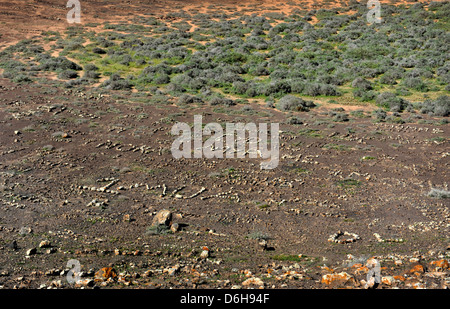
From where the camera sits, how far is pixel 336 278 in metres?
8.05

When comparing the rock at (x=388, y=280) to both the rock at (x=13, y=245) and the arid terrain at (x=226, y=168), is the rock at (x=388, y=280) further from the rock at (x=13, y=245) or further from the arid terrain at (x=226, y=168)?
the rock at (x=13, y=245)

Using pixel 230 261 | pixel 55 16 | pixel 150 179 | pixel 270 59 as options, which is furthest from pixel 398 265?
pixel 55 16

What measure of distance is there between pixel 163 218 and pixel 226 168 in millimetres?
4556

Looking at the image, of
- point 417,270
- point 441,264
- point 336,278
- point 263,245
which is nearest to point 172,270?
point 263,245

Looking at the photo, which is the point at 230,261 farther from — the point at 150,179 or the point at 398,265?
the point at 150,179

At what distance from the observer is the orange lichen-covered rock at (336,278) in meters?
7.96

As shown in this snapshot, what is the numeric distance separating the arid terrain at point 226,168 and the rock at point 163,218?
0.14 ft

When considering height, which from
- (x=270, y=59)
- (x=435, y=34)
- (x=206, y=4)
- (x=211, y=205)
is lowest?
(x=211, y=205)

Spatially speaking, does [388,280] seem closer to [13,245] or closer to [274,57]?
[13,245]

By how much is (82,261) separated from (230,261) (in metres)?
3.69

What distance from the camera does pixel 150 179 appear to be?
1424 cm

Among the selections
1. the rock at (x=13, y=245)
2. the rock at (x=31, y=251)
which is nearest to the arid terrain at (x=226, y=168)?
the rock at (x=31, y=251)

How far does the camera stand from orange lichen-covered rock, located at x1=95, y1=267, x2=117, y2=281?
26.8ft
